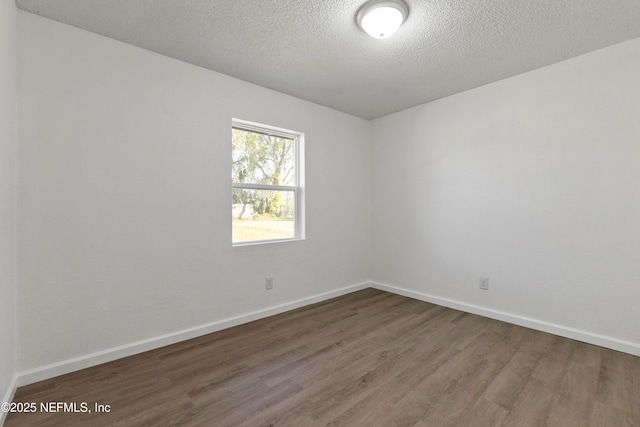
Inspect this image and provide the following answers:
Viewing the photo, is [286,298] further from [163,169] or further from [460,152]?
[460,152]

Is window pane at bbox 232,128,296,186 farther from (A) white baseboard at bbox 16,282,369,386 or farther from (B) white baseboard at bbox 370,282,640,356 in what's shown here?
(B) white baseboard at bbox 370,282,640,356

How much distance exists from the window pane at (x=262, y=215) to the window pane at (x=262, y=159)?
0.14 meters

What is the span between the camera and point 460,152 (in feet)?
10.7

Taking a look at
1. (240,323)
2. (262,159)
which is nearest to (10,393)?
(240,323)

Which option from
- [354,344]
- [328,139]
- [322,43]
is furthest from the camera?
[328,139]

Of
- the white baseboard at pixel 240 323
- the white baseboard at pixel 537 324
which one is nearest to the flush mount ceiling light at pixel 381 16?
the white baseboard at pixel 240 323

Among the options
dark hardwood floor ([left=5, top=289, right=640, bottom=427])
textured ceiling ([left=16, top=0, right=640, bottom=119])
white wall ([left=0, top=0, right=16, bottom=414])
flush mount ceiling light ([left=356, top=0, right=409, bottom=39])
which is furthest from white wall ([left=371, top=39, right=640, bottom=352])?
white wall ([left=0, top=0, right=16, bottom=414])

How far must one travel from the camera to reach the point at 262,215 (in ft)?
10.4

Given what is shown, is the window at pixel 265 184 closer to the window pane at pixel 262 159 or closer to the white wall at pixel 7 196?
the window pane at pixel 262 159

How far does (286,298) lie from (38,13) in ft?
10.1

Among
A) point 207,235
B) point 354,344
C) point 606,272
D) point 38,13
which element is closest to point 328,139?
point 207,235

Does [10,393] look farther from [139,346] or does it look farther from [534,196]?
[534,196]

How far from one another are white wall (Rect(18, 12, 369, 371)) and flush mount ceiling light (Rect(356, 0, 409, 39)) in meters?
1.45

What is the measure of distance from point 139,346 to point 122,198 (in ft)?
3.90
